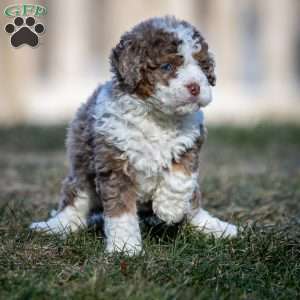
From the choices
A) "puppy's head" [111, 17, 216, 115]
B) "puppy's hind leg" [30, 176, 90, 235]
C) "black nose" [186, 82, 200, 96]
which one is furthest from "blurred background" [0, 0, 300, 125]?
"black nose" [186, 82, 200, 96]

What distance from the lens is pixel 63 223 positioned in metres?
4.95

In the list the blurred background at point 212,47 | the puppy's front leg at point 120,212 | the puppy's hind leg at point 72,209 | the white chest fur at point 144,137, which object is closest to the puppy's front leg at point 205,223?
the white chest fur at point 144,137

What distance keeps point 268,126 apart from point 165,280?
7.60 meters

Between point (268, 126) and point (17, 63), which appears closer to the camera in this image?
point (268, 126)

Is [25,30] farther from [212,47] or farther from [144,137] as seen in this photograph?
[212,47]

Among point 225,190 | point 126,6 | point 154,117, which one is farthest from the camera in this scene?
point 126,6

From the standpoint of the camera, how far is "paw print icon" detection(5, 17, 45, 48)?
19.0 feet

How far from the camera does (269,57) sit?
63.6 ft

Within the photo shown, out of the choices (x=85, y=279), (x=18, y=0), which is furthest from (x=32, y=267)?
(x=18, y=0)

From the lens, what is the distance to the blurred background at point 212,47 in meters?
17.8

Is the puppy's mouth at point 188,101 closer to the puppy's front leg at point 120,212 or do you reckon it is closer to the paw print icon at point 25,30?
the puppy's front leg at point 120,212

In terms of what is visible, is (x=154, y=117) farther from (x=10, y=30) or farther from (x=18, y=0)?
(x=18, y=0)

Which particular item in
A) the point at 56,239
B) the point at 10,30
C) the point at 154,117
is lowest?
the point at 56,239

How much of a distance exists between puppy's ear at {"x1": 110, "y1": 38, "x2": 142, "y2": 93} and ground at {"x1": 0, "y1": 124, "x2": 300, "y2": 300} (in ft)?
3.11
